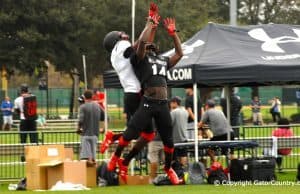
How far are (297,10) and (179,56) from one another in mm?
50705

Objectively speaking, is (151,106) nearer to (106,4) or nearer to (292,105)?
(106,4)

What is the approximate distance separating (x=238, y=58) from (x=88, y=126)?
388 centimetres

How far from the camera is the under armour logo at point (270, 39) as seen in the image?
54.5 feet

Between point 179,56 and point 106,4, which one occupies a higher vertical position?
point 106,4

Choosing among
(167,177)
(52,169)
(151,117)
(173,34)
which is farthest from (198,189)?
(52,169)

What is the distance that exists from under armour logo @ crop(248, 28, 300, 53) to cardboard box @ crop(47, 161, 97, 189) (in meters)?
4.13

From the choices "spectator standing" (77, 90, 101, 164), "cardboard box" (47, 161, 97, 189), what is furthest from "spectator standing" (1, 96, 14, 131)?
"cardboard box" (47, 161, 97, 189)

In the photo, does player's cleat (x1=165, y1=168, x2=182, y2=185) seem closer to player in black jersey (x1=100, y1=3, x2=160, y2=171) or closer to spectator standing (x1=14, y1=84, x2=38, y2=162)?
player in black jersey (x1=100, y1=3, x2=160, y2=171)

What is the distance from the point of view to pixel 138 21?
48281mm

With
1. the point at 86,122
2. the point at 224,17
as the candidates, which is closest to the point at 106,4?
the point at 224,17

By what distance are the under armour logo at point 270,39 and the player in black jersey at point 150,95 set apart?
3.76 m

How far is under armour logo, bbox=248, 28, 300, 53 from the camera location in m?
16.6

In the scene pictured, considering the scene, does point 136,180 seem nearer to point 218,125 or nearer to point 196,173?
point 196,173

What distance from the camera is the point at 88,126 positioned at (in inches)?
722
